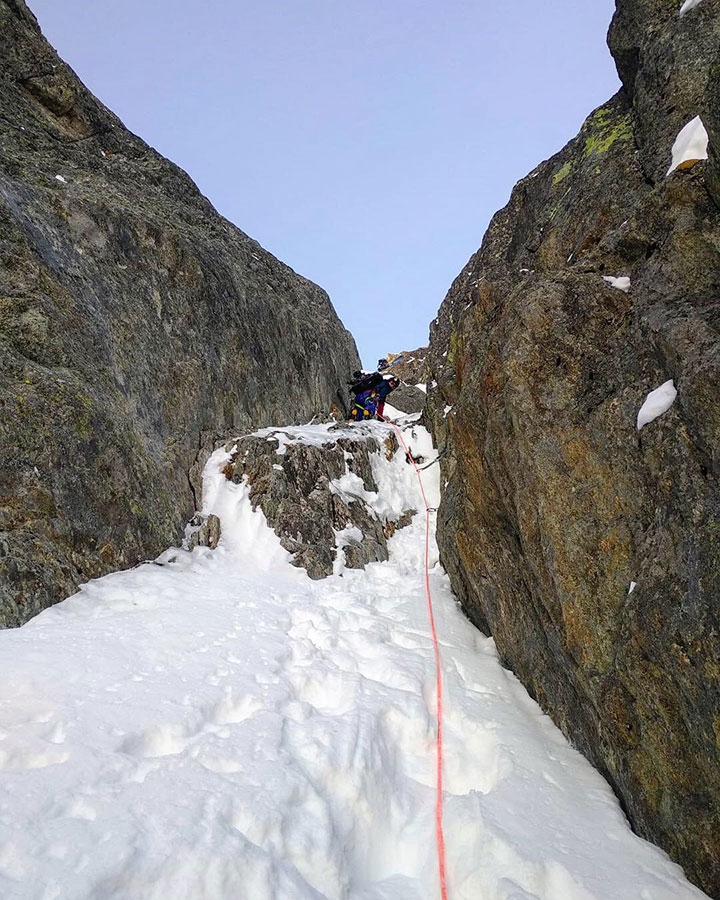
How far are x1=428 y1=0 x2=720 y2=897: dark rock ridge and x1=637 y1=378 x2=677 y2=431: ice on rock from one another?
7cm

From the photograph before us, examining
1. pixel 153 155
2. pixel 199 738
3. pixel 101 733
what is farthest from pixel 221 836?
pixel 153 155

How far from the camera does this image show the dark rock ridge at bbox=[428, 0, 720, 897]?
11.1ft

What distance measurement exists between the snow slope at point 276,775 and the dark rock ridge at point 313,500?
3.97 metres

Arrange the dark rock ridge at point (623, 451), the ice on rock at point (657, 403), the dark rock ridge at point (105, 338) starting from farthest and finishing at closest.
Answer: the dark rock ridge at point (105, 338), the ice on rock at point (657, 403), the dark rock ridge at point (623, 451)

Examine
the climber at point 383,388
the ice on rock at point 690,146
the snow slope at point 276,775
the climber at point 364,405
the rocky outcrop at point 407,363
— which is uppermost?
the rocky outcrop at point 407,363

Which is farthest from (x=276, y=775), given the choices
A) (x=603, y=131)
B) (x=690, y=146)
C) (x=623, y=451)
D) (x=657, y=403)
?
(x=603, y=131)

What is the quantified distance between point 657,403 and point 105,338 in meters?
10.7

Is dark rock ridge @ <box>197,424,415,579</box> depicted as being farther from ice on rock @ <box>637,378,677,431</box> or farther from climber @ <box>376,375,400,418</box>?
ice on rock @ <box>637,378,677,431</box>

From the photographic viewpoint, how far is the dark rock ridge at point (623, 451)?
3395 mm

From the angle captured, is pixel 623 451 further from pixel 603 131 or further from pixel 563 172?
pixel 563 172

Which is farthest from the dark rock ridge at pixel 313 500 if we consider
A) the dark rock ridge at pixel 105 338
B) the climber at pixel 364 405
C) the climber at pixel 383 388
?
the climber at pixel 383 388

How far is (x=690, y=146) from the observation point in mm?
4719

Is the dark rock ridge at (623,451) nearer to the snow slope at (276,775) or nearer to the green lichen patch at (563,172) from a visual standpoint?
the green lichen patch at (563,172)

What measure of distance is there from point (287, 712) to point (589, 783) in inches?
106
